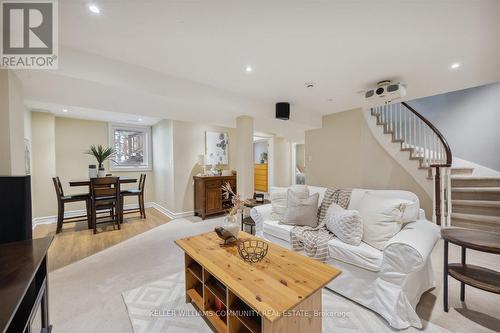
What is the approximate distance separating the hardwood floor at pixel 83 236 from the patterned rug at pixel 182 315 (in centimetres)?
144

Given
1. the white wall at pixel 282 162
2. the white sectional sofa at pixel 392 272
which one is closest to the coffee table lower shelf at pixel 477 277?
the white sectional sofa at pixel 392 272

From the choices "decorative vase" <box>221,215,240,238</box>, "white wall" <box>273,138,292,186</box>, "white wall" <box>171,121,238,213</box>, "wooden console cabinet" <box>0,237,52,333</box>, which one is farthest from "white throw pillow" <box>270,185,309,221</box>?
"white wall" <box>273,138,292,186</box>

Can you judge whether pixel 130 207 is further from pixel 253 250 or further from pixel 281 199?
pixel 253 250

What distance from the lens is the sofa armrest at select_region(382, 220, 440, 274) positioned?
56.7 inches

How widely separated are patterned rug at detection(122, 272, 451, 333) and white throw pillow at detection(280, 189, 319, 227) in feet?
2.35

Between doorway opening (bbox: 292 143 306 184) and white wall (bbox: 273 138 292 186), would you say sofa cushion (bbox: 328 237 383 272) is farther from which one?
doorway opening (bbox: 292 143 306 184)

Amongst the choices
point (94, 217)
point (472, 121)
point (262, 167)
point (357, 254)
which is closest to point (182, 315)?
point (357, 254)

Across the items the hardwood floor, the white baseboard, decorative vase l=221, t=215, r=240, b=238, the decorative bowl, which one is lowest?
the hardwood floor

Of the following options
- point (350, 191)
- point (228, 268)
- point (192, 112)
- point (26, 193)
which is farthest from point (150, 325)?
point (192, 112)

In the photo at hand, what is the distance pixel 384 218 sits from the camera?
6.14 feet

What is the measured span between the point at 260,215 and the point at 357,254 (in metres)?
1.29

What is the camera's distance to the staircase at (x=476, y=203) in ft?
10.0

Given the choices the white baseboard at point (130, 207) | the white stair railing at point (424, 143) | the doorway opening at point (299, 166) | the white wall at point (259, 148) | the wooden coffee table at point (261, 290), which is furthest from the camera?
the white wall at point (259, 148)

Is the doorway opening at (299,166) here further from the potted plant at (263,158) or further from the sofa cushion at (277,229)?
the sofa cushion at (277,229)
